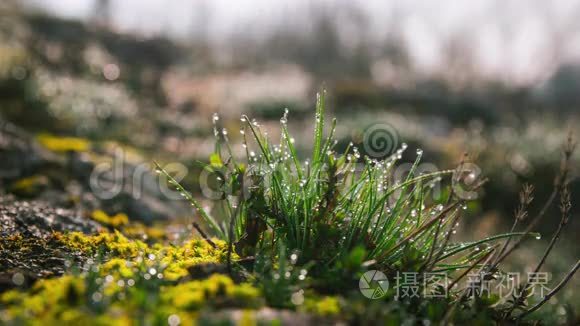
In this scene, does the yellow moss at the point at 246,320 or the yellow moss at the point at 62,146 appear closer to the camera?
the yellow moss at the point at 246,320

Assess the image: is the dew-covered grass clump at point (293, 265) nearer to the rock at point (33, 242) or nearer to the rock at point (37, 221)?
the rock at point (33, 242)

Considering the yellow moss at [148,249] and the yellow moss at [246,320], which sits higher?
the yellow moss at [246,320]

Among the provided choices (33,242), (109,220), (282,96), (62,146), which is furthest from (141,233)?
(282,96)

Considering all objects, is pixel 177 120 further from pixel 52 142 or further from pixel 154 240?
pixel 154 240

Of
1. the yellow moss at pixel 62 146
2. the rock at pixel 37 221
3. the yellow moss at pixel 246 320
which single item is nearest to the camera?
the yellow moss at pixel 246 320

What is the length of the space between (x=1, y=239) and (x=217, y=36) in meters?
49.7

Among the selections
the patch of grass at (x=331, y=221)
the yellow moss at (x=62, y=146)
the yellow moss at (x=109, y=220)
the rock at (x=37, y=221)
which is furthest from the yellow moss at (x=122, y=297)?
the yellow moss at (x=62, y=146)

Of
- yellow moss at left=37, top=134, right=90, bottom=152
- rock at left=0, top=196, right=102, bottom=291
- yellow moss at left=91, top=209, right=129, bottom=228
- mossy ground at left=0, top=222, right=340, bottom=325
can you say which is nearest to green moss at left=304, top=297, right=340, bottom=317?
mossy ground at left=0, top=222, right=340, bottom=325

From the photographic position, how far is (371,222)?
83.5 inches

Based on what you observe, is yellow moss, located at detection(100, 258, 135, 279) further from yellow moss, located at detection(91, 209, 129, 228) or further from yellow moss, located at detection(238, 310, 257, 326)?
yellow moss, located at detection(91, 209, 129, 228)

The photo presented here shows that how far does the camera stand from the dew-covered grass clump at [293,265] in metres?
1.45

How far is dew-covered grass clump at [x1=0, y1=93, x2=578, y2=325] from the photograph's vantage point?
1.45 meters

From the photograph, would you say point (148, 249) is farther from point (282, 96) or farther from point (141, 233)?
point (282, 96)

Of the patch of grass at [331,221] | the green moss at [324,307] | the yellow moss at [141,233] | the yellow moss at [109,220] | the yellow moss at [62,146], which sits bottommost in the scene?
the yellow moss at [141,233]
